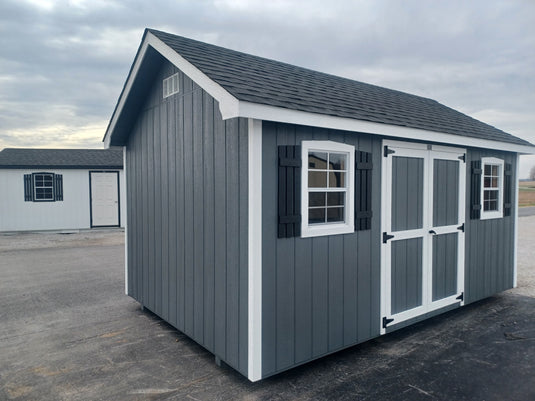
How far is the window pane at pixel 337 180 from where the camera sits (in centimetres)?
341

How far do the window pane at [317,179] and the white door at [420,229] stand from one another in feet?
2.86

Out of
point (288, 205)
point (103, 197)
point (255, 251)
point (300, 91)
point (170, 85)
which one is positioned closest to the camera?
point (255, 251)

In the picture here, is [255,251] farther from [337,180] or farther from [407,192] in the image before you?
[407,192]

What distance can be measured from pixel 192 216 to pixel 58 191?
11.7 meters

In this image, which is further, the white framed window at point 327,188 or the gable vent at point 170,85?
the gable vent at point 170,85

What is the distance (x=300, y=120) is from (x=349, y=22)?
21.6 feet

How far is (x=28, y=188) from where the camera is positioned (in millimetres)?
12992

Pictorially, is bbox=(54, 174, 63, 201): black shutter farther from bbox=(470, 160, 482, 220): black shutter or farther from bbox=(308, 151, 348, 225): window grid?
bbox=(470, 160, 482, 220): black shutter

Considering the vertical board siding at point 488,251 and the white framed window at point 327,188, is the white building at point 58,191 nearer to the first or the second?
the white framed window at point 327,188

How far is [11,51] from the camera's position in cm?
1059

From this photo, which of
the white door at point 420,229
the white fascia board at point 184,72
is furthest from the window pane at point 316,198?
the white fascia board at point 184,72

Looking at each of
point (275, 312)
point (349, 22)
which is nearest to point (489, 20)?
point (349, 22)

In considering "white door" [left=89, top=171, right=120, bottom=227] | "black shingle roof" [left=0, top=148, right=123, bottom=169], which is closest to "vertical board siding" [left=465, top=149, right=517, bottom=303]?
"black shingle roof" [left=0, top=148, right=123, bottom=169]

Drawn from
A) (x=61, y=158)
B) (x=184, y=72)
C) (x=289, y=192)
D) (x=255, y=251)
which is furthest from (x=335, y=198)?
(x=61, y=158)
